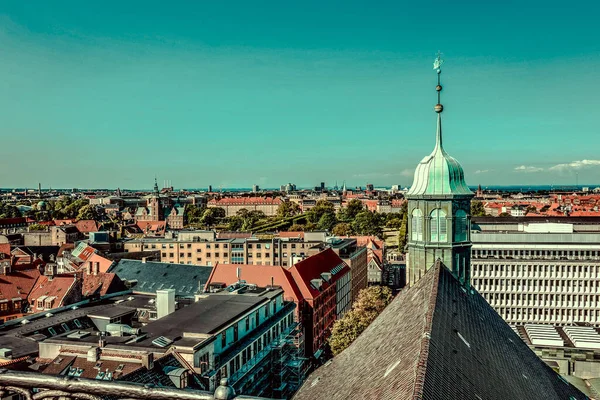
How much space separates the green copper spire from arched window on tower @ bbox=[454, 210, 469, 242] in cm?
106

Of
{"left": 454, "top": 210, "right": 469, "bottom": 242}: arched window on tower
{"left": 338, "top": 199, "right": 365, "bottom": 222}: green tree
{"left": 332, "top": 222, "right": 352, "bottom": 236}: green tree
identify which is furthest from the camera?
{"left": 338, "top": 199, "right": 365, "bottom": 222}: green tree

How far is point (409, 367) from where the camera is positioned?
34.8ft

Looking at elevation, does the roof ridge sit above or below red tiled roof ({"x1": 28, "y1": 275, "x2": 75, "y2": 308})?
above

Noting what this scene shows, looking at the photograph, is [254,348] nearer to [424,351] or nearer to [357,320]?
[357,320]

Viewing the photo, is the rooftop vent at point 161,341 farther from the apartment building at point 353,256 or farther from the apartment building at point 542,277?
the apartment building at point 542,277

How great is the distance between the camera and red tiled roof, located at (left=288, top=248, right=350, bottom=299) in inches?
2025

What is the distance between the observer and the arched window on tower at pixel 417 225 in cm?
2488

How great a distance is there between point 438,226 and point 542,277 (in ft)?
139

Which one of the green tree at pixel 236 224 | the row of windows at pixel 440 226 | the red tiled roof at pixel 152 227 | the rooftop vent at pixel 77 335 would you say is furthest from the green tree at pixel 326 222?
the row of windows at pixel 440 226

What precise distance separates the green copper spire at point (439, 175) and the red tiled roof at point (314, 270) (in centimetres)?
2757

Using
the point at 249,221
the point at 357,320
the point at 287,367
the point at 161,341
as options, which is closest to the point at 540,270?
the point at 357,320

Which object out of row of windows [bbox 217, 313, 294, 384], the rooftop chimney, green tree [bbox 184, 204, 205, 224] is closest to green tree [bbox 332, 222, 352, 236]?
green tree [bbox 184, 204, 205, 224]

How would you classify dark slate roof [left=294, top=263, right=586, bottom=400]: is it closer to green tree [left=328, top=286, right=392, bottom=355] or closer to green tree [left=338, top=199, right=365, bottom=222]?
green tree [left=328, top=286, right=392, bottom=355]

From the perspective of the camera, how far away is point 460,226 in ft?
81.1
